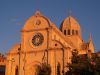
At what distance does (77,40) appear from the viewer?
69688mm

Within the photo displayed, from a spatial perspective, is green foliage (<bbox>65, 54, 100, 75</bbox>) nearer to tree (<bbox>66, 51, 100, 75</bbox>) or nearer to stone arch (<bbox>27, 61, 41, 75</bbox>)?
tree (<bbox>66, 51, 100, 75</bbox>)

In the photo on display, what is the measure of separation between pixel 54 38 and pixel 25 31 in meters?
6.54

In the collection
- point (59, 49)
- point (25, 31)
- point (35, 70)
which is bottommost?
point (35, 70)

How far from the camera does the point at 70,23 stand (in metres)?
70.6

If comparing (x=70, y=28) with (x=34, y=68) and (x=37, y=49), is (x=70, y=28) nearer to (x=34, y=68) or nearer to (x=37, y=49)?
Answer: (x=37, y=49)

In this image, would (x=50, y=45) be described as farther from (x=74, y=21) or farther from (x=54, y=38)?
(x=74, y=21)

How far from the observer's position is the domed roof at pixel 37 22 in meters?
59.5

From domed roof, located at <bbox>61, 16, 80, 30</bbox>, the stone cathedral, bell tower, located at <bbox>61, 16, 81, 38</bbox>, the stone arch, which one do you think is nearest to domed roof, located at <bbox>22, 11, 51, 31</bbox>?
the stone cathedral

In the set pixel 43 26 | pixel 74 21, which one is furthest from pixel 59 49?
pixel 74 21

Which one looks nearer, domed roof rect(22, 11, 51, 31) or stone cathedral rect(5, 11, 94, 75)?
stone cathedral rect(5, 11, 94, 75)

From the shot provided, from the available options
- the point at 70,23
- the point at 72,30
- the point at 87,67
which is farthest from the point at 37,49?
the point at 87,67

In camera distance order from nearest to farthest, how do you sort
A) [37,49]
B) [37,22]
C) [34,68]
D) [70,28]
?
[37,49], [34,68], [37,22], [70,28]

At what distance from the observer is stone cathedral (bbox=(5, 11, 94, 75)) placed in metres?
56.1

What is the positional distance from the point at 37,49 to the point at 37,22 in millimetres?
5460
